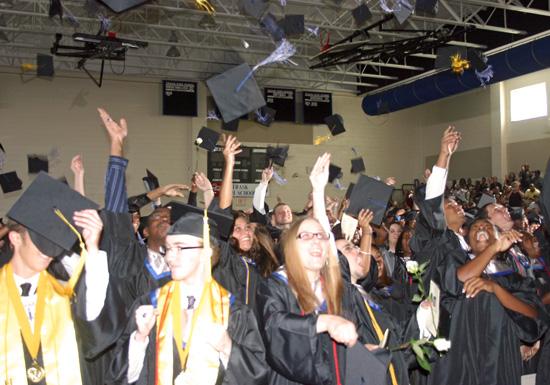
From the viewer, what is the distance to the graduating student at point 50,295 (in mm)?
2283

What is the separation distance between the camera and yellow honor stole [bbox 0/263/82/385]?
229cm

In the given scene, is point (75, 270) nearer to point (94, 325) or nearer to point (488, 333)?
point (94, 325)

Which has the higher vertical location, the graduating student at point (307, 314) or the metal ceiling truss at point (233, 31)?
the metal ceiling truss at point (233, 31)

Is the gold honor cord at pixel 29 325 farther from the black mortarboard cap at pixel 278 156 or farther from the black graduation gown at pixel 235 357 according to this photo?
the black mortarboard cap at pixel 278 156

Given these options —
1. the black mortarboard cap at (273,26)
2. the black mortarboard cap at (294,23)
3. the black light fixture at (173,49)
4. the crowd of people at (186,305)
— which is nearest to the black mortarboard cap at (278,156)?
the black mortarboard cap at (294,23)

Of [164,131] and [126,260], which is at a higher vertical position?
[164,131]

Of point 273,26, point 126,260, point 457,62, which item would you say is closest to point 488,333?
point 126,260

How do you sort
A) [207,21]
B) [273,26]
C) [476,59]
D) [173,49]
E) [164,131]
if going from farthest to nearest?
1. [164,131]
2. [173,49]
3. [207,21]
4. [476,59]
5. [273,26]

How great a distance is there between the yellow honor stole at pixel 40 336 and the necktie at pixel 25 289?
25 mm

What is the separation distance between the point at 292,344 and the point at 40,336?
3.32ft

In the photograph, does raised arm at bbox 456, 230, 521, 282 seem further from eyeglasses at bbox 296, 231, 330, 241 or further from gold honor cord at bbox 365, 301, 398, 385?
eyeglasses at bbox 296, 231, 330, 241

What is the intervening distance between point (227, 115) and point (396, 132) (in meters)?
17.4

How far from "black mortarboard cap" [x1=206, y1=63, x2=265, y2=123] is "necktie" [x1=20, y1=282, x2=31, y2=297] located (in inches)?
79.4

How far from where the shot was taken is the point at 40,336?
2342mm
